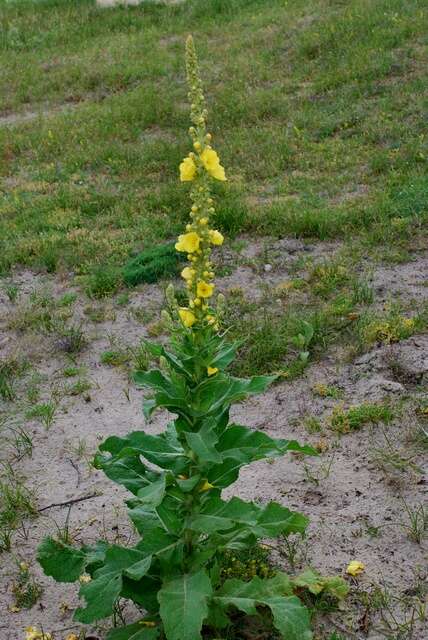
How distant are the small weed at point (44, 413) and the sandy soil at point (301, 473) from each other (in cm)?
5

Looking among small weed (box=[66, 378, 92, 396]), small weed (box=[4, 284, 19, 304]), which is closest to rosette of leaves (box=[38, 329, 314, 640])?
small weed (box=[66, 378, 92, 396])

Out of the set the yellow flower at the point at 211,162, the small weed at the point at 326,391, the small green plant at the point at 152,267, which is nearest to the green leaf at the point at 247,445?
the yellow flower at the point at 211,162

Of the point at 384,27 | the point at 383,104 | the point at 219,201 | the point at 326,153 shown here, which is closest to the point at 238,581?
the point at 219,201

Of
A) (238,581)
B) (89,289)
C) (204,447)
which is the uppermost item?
(204,447)

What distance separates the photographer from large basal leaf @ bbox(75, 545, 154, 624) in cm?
331

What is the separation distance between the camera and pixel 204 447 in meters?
3.21

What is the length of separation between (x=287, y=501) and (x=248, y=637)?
1024 mm

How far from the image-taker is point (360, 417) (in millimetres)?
5125

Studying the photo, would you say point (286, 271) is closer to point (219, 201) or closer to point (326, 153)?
point (219, 201)

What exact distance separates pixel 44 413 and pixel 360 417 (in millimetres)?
2276

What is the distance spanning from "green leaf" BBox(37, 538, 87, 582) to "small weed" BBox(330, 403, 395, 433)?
2071 millimetres

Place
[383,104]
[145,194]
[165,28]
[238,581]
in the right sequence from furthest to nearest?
[165,28]
[383,104]
[145,194]
[238,581]

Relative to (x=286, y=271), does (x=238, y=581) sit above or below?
above

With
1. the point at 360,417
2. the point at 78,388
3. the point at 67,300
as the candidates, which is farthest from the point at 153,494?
the point at 67,300
